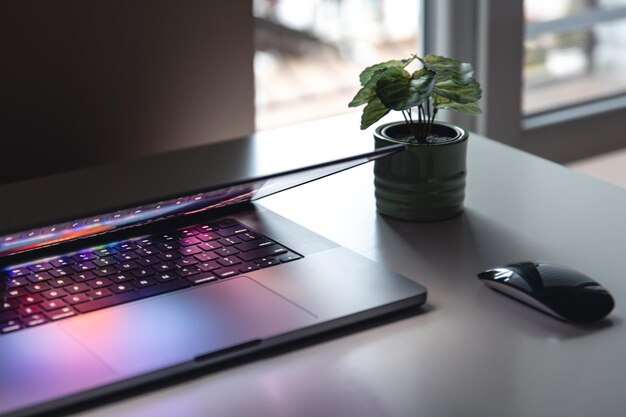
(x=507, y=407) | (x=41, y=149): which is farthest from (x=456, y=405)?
(x=41, y=149)

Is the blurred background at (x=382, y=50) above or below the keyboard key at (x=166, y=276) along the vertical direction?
above

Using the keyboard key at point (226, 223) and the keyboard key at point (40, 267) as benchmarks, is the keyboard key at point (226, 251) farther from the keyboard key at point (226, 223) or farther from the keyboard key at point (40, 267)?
the keyboard key at point (40, 267)

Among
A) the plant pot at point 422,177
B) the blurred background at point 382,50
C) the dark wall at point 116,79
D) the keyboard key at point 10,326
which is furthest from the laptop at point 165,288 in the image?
the blurred background at point 382,50

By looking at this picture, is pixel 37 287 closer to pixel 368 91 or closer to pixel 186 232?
pixel 186 232

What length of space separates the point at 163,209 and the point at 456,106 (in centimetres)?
37

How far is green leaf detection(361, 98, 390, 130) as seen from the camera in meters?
1.11

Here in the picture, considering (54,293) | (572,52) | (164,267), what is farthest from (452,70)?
(572,52)

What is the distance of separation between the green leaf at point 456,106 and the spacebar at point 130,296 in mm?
367

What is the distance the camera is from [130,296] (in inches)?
37.5

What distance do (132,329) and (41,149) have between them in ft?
2.00

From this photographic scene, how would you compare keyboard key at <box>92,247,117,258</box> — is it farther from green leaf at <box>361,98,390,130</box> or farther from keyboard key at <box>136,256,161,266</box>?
green leaf at <box>361,98,390,130</box>

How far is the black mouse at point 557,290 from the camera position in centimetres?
92

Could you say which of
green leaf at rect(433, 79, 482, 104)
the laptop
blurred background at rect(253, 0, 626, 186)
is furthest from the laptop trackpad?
blurred background at rect(253, 0, 626, 186)

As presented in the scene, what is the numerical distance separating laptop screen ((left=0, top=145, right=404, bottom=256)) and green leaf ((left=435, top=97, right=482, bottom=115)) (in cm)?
11
